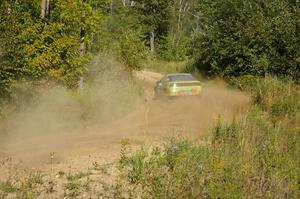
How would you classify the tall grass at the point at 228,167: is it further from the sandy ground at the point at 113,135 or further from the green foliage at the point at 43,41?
the green foliage at the point at 43,41

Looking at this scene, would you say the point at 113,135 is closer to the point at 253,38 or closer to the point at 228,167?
the point at 228,167

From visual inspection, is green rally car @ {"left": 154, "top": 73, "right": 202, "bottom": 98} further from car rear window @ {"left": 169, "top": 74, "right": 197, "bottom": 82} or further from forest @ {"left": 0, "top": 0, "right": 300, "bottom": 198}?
forest @ {"left": 0, "top": 0, "right": 300, "bottom": 198}

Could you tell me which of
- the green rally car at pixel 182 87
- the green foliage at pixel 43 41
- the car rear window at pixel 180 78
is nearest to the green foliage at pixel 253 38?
the car rear window at pixel 180 78

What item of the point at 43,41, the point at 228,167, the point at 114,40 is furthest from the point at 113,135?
the point at 114,40

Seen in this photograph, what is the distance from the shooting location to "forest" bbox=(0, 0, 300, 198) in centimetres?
567

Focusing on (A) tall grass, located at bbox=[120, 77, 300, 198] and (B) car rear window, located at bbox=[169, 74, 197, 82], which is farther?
(B) car rear window, located at bbox=[169, 74, 197, 82]

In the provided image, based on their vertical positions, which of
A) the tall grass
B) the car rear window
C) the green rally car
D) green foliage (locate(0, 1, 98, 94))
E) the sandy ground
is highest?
green foliage (locate(0, 1, 98, 94))

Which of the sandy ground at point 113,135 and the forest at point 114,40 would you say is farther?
the forest at point 114,40

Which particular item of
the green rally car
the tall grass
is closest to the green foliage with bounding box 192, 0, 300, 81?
the green rally car

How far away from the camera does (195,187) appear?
5410 mm

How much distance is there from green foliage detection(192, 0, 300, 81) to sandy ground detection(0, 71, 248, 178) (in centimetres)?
424

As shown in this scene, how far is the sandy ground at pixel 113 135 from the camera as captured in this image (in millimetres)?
9125

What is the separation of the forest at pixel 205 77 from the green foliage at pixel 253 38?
57 mm

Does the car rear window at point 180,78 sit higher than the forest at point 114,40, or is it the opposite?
the forest at point 114,40
